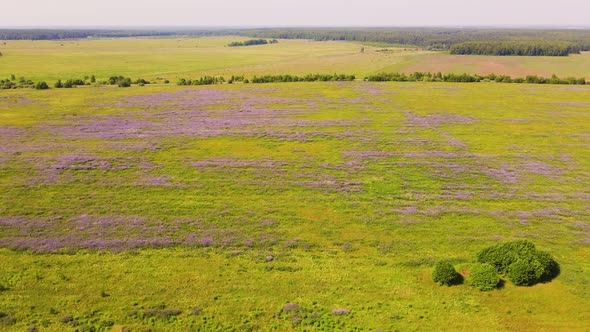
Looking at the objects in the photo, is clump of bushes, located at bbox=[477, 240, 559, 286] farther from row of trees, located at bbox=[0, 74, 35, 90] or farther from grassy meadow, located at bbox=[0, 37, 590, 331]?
row of trees, located at bbox=[0, 74, 35, 90]

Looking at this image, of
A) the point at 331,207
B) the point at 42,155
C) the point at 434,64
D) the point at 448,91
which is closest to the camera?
the point at 331,207

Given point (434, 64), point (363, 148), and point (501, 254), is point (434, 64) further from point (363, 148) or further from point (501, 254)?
point (501, 254)

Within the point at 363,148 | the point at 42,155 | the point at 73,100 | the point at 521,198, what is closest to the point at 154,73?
the point at 73,100

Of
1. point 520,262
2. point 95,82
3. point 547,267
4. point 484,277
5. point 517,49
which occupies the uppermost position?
point 517,49

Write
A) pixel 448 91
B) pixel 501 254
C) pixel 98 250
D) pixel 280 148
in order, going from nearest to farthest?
pixel 501 254, pixel 98 250, pixel 280 148, pixel 448 91

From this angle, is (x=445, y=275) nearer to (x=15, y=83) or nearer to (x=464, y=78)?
(x=464, y=78)

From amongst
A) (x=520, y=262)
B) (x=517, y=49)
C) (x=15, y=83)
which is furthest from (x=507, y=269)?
(x=517, y=49)

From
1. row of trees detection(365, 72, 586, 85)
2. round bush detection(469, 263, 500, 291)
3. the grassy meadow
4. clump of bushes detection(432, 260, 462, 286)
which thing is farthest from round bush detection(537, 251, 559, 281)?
row of trees detection(365, 72, 586, 85)
